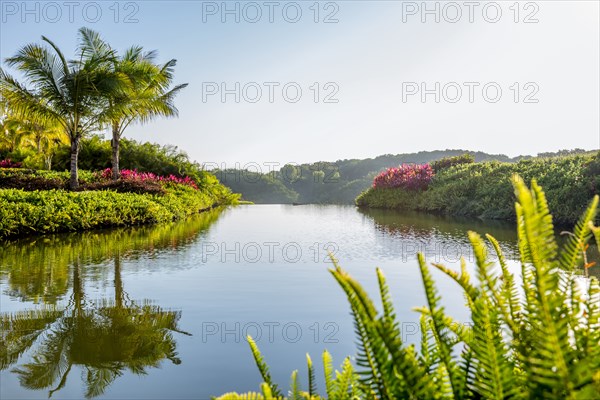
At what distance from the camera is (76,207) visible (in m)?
11.1

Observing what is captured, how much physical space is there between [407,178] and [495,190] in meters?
8.00

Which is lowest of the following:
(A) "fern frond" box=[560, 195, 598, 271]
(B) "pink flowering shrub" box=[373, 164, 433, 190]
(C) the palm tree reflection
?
(C) the palm tree reflection

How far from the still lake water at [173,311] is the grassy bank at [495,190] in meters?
7.28

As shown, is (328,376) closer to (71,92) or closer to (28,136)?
(71,92)

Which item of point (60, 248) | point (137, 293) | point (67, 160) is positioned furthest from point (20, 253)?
point (67, 160)

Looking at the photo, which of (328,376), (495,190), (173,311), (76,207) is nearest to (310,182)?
(495,190)

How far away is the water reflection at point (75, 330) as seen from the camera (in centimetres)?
317

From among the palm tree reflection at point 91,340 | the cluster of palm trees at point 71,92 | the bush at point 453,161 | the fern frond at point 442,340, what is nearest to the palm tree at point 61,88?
the cluster of palm trees at point 71,92

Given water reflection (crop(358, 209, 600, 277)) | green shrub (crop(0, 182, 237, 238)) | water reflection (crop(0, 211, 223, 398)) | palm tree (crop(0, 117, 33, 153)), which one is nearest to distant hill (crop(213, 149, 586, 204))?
palm tree (crop(0, 117, 33, 153))

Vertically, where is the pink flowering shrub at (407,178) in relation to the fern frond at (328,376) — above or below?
above

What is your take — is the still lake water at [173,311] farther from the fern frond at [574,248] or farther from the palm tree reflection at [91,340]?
the fern frond at [574,248]

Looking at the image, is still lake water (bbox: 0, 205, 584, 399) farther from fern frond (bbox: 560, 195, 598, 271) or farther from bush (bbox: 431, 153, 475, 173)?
bush (bbox: 431, 153, 475, 173)

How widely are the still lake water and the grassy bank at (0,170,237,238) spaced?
107 centimetres

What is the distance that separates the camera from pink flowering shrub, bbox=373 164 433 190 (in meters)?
27.0
